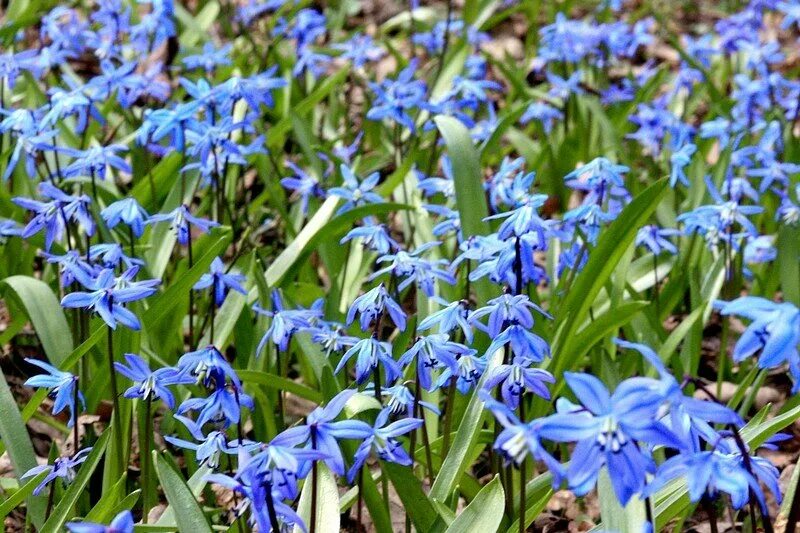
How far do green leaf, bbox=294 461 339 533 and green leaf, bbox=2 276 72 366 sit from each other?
40.8 inches

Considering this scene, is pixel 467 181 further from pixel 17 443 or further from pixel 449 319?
pixel 17 443

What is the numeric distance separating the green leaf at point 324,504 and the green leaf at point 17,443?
71 centimetres

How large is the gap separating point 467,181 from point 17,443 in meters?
1.39

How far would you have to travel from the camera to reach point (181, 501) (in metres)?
1.96

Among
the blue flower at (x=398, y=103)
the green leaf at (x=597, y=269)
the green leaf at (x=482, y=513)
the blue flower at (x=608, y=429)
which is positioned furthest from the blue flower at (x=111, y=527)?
the blue flower at (x=398, y=103)

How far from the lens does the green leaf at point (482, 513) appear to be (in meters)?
1.93

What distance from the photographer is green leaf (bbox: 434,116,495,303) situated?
9.57ft

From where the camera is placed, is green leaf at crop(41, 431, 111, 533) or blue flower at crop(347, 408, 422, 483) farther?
green leaf at crop(41, 431, 111, 533)

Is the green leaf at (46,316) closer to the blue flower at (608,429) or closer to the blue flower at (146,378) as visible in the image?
the blue flower at (146,378)

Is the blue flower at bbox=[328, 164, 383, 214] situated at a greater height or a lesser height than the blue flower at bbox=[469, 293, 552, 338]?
lesser

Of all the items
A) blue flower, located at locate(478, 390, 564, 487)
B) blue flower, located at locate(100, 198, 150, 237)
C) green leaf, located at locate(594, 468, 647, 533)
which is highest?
blue flower, located at locate(478, 390, 564, 487)

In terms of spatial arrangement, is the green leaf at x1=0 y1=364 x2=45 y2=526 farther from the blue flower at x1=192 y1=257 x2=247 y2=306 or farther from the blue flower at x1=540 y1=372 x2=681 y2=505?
the blue flower at x1=540 y1=372 x2=681 y2=505

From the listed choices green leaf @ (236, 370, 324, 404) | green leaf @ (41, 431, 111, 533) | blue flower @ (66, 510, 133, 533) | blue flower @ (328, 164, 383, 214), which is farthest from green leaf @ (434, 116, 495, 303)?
blue flower @ (66, 510, 133, 533)

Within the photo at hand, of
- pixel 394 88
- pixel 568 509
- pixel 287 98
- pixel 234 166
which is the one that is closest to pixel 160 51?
pixel 287 98
